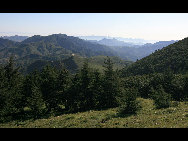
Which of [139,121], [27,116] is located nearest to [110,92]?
[139,121]

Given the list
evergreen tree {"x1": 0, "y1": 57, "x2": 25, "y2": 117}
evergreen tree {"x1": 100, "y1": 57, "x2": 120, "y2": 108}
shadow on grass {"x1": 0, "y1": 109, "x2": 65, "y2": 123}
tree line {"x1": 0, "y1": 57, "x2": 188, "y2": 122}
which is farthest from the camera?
evergreen tree {"x1": 100, "y1": 57, "x2": 120, "y2": 108}

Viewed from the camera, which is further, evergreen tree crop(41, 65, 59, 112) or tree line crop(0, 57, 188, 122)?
evergreen tree crop(41, 65, 59, 112)

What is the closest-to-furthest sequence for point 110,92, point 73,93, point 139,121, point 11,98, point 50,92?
point 139,121 → point 11,98 → point 110,92 → point 73,93 → point 50,92

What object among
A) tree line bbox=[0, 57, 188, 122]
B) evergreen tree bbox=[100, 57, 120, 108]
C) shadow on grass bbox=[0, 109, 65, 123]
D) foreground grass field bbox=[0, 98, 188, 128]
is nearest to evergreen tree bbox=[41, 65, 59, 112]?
tree line bbox=[0, 57, 188, 122]

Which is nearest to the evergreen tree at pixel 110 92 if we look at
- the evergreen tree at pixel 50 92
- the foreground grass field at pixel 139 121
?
the foreground grass field at pixel 139 121

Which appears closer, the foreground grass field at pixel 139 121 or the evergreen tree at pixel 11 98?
the foreground grass field at pixel 139 121

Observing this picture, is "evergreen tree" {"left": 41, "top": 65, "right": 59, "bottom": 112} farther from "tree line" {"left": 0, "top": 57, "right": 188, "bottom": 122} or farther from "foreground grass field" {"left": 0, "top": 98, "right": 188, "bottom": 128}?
"foreground grass field" {"left": 0, "top": 98, "right": 188, "bottom": 128}

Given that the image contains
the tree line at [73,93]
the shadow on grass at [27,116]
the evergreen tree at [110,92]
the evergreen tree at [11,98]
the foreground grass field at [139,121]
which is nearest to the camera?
the foreground grass field at [139,121]

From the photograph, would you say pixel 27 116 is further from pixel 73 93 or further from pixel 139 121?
pixel 139 121

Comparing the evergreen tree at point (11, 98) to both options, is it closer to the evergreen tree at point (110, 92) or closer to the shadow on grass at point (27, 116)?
the shadow on grass at point (27, 116)

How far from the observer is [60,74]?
3331 centimetres
